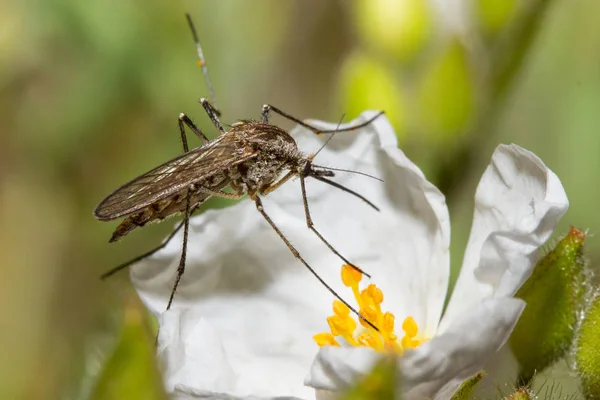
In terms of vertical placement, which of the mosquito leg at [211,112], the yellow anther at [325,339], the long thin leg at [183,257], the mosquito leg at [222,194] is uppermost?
the mosquito leg at [211,112]

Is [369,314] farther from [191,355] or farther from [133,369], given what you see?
[133,369]

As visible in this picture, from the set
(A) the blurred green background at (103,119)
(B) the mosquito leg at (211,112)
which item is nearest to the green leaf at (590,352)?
(B) the mosquito leg at (211,112)

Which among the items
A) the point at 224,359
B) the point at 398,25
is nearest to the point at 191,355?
the point at 224,359

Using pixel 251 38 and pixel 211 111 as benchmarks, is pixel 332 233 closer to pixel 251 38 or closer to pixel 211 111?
pixel 211 111

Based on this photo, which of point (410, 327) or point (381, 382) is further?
point (410, 327)

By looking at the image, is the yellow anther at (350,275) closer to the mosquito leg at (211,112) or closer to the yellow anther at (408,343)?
the yellow anther at (408,343)

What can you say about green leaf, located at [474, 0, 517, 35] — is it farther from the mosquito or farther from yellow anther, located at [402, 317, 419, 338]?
yellow anther, located at [402, 317, 419, 338]

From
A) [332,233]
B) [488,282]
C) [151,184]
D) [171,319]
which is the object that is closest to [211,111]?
[151,184]
